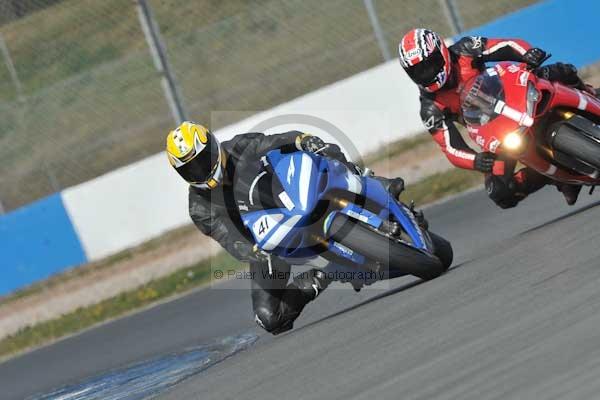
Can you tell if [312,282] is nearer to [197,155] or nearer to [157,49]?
[197,155]

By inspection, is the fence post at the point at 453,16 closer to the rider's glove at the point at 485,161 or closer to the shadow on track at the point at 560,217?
the shadow on track at the point at 560,217

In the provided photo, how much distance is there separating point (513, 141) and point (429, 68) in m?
0.83

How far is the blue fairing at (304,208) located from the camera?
7184mm

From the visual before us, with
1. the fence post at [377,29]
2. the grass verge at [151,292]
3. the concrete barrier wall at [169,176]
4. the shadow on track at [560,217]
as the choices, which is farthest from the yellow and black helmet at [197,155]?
the fence post at [377,29]

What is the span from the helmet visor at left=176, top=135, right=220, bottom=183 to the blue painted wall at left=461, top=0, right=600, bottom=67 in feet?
24.6

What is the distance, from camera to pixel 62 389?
884cm

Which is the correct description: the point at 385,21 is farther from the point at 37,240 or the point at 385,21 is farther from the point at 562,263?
the point at 562,263

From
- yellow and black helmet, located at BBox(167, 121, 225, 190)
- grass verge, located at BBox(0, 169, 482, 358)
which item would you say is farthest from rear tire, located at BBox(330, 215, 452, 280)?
grass verge, located at BBox(0, 169, 482, 358)

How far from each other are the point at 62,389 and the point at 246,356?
2.10m

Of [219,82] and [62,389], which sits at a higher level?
[62,389]

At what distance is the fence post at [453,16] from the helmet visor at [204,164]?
7354 mm

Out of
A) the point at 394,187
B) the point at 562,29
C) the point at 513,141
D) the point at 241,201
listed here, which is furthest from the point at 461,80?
the point at 562,29

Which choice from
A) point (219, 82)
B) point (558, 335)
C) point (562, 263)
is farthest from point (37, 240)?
point (558, 335)

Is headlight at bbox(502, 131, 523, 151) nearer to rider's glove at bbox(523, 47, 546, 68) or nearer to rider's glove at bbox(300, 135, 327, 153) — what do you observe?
rider's glove at bbox(523, 47, 546, 68)
